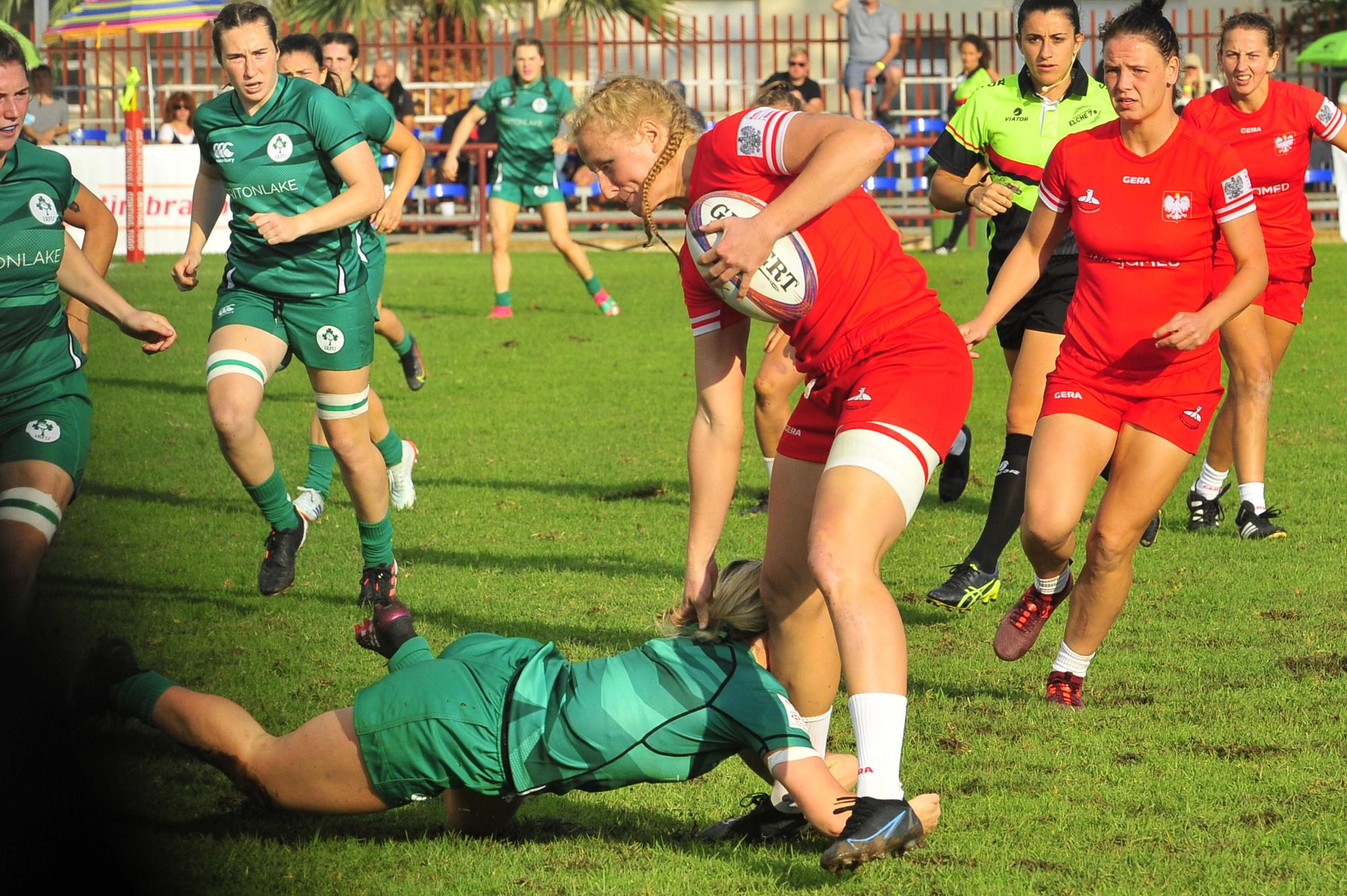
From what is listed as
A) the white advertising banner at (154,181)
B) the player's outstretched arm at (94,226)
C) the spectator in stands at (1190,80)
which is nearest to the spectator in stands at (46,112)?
the white advertising banner at (154,181)

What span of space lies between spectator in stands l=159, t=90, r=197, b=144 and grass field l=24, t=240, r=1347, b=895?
1126 cm

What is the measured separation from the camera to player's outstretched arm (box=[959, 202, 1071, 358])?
5.52 meters

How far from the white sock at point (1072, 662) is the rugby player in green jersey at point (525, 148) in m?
10.2

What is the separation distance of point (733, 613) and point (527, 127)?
37.6 feet

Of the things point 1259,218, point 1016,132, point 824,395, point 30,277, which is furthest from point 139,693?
point 1259,218

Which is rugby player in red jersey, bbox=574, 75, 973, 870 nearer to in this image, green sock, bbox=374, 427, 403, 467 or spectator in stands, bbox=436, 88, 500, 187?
green sock, bbox=374, 427, 403, 467

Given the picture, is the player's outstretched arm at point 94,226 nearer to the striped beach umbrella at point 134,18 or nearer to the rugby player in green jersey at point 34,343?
the rugby player in green jersey at point 34,343

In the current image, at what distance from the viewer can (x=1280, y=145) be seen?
798 centimetres

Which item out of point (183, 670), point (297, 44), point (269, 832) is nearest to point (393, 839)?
point (269, 832)

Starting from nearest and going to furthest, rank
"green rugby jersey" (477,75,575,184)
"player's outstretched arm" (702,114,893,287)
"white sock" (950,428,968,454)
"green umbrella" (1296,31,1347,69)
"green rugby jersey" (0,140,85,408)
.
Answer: "player's outstretched arm" (702,114,893,287) → "green rugby jersey" (0,140,85,408) → "white sock" (950,428,968,454) → "green rugby jersey" (477,75,575,184) → "green umbrella" (1296,31,1347,69)

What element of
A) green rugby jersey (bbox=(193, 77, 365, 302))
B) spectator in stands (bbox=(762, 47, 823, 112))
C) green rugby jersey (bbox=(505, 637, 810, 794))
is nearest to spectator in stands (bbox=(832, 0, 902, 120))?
spectator in stands (bbox=(762, 47, 823, 112))

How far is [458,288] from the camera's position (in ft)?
59.3

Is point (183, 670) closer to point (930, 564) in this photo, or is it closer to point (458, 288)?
point (930, 564)

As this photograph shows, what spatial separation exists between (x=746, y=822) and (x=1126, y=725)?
4.99 ft
